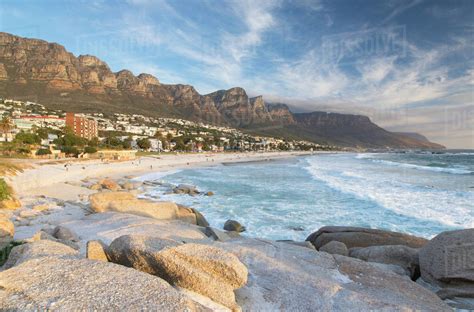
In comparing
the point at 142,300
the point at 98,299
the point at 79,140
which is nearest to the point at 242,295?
the point at 142,300

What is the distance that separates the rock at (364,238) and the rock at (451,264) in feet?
9.60

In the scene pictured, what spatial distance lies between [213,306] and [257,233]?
886 cm

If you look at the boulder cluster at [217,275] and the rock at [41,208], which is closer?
the boulder cluster at [217,275]

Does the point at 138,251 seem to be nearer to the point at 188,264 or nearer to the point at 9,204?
the point at 188,264

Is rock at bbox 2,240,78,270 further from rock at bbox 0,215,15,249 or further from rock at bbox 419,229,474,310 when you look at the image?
rock at bbox 419,229,474,310

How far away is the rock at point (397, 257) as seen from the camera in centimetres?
678

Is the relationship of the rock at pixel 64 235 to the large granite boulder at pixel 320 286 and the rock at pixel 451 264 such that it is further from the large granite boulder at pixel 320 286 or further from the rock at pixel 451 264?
the rock at pixel 451 264

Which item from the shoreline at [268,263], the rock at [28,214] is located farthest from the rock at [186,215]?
the rock at [28,214]

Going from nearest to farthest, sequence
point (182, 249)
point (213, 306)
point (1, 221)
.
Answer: point (213, 306), point (182, 249), point (1, 221)

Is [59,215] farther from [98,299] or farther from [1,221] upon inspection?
[98,299]

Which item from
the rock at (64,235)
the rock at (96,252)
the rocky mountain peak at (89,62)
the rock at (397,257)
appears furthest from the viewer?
the rocky mountain peak at (89,62)

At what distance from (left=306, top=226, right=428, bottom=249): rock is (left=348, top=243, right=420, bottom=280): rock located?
1684mm

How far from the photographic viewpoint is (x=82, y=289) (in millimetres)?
2738

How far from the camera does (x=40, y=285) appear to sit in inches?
109
